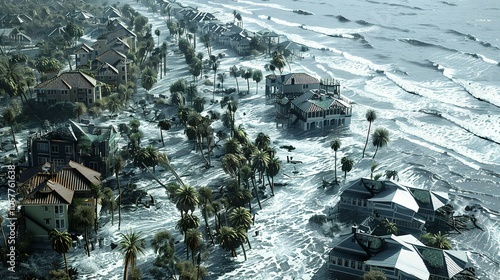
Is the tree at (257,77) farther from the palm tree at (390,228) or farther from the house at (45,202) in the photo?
the house at (45,202)

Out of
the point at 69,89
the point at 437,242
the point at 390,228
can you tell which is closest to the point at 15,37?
the point at 69,89

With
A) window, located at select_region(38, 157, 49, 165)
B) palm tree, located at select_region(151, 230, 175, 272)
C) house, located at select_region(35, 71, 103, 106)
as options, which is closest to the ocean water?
palm tree, located at select_region(151, 230, 175, 272)

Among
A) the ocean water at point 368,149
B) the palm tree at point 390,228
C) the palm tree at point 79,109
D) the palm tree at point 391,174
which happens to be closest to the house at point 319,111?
the ocean water at point 368,149

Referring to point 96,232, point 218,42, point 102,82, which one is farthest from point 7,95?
point 218,42

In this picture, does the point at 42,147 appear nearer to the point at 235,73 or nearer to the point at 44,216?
the point at 44,216

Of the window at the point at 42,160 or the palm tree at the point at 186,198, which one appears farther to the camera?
the window at the point at 42,160

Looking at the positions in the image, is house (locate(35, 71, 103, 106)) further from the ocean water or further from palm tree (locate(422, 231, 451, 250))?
palm tree (locate(422, 231, 451, 250))

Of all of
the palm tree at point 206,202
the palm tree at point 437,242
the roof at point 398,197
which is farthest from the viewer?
the roof at point 398,197
